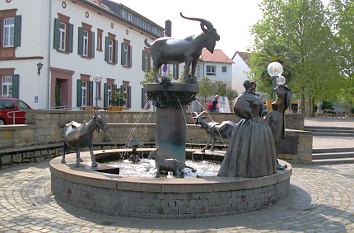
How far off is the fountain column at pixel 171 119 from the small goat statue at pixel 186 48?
0.54m

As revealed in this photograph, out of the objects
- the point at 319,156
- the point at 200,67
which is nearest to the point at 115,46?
the point at 319,156

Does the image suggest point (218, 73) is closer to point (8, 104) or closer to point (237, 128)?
point (8, 104)

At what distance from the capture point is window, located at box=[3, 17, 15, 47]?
2646 cm

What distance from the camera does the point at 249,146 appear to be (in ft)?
25.1

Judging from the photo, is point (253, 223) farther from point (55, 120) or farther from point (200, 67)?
point (200, 67)

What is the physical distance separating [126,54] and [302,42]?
1620 cm

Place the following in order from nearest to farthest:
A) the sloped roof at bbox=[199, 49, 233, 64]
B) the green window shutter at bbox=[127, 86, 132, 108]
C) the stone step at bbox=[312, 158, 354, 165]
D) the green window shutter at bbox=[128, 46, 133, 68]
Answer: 1. the stone step at bbox=[312, 158, 354, 165]
2. the green window shutter at bbox=[127, 86, 132, 108]
3. the green window shutter at bbox=[128, 46, 133, 68]
4. the sloped roof at bbox=[199, 49, 233, 64]

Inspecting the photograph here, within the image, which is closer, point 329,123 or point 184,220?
point 184,220

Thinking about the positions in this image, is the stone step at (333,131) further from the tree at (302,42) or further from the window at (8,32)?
the window at (8,32)

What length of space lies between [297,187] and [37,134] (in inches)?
325

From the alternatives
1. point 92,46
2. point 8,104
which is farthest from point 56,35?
point 8,104

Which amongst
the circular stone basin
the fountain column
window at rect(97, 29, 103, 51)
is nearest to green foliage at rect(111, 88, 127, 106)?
window at rect(97, 29, 103, 51)

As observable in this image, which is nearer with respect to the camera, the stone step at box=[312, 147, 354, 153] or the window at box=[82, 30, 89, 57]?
the stone step at box=[312, 147, 354, 153]

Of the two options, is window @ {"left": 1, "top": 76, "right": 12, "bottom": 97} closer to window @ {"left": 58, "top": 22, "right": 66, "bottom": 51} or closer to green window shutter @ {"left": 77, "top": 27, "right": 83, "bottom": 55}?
window @ {"left": 58, "top": 22, "right": 66, "bottom": 51}
